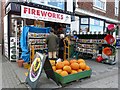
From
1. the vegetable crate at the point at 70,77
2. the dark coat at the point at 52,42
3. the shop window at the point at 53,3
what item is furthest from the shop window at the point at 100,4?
the vegetable crate at the point at 70,77

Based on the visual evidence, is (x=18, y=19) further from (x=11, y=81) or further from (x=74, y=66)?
(x=74, y=66)

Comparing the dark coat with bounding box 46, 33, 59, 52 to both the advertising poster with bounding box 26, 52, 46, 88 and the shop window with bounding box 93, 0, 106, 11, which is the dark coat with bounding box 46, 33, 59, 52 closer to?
the advertising poster with bounding box 26, 52, 46, 88

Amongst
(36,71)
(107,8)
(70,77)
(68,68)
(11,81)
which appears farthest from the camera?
(107,8)

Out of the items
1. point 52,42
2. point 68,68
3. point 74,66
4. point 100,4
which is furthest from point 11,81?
point 100,4

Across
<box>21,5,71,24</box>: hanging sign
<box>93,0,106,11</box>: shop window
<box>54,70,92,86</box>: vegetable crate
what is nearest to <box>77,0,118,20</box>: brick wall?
<box>93,0,106,11</box>: shop window

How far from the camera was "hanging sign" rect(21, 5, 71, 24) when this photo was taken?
9.40 metres

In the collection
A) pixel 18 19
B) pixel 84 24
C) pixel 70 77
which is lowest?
pixel 70 77

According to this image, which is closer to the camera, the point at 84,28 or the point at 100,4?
the point at 84,28

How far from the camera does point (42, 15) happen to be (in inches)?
402

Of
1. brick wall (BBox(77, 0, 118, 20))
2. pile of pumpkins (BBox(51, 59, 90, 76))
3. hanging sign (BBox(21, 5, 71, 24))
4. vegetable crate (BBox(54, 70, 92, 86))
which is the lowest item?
vegetable crate (BBox(54, 70, 92, 86))

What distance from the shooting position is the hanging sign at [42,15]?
9405 millimetres

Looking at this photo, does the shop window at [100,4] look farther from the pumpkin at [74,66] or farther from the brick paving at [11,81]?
the brick paving at [11,81]

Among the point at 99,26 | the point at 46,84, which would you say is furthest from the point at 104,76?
the point at 99,26

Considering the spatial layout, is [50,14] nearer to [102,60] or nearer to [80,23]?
[102,60]
